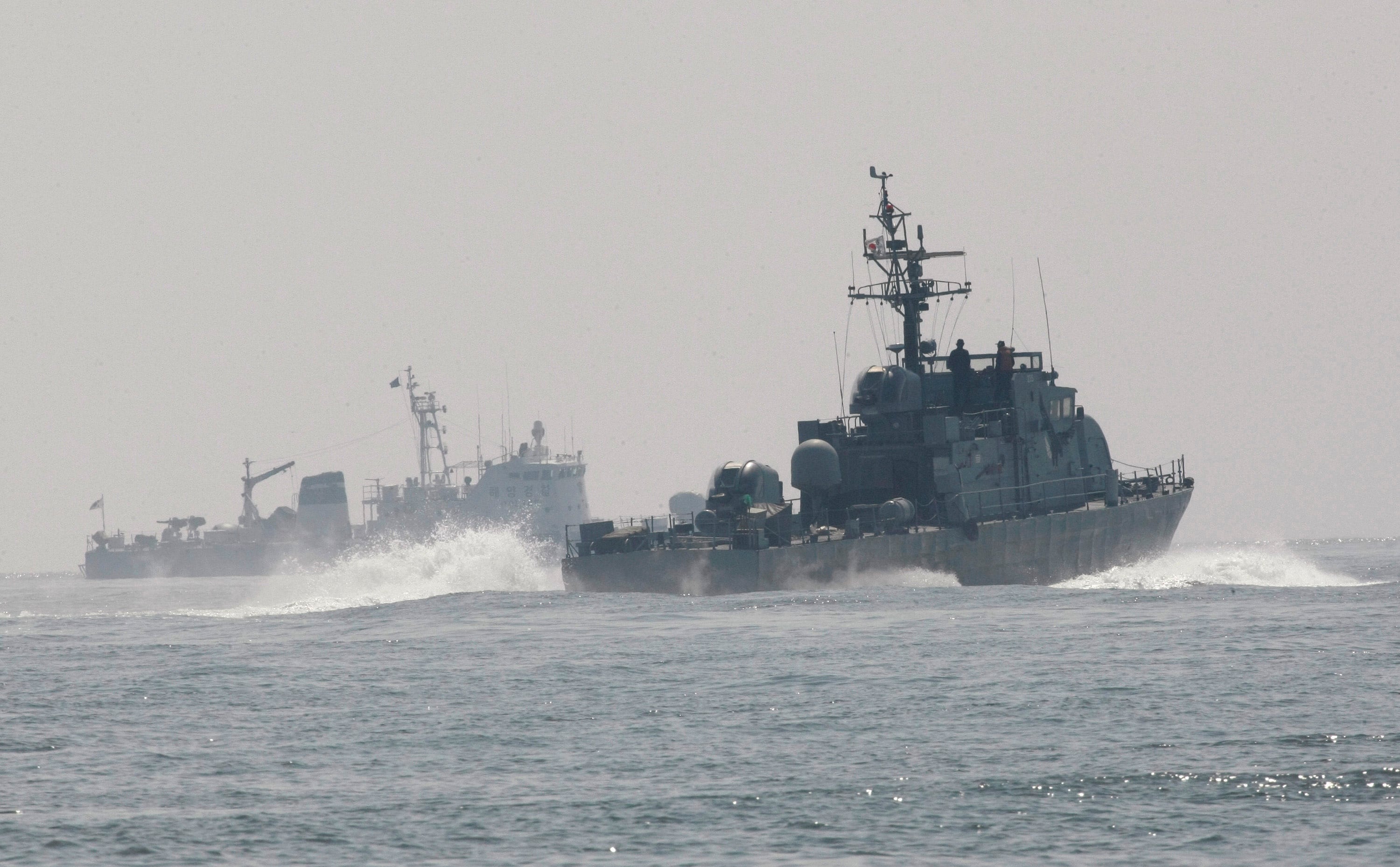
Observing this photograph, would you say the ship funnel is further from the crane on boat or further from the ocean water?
the ocean water

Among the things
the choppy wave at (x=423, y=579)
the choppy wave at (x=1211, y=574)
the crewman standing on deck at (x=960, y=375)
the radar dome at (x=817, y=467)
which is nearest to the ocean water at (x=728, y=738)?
the choppy wave at (x=1211, y=574)

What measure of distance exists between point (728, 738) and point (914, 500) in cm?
2935

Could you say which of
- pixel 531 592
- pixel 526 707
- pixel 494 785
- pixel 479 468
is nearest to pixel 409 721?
pixel 526 707

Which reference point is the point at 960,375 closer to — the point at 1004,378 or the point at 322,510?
the point at 1004,378

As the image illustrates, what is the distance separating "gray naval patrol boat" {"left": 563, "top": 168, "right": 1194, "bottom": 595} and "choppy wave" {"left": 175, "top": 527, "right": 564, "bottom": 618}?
162 inches

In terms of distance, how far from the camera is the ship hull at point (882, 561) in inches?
1638

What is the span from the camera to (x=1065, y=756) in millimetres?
18438

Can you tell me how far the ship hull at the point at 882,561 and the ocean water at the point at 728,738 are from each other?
3.60m

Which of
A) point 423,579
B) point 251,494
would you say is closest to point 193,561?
point 251,494

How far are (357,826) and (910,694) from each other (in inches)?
390

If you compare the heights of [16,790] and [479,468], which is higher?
[479,468]

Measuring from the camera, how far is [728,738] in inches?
799

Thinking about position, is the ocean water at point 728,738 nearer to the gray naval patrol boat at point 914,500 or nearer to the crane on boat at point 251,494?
the gray naval patrol boat at point 914,500

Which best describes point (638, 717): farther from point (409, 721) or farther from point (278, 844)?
point (278, 844)
